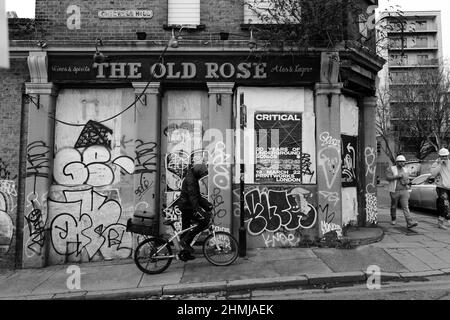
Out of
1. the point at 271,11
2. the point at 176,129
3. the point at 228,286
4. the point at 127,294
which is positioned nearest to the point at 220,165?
the point at 176,129

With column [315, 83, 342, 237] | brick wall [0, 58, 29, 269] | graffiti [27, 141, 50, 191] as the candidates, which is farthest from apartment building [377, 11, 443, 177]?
brick wall [0, 58, 29, 269]

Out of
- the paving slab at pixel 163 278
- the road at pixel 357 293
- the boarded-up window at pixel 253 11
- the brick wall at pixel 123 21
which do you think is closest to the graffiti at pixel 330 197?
the road at pixel 357 293

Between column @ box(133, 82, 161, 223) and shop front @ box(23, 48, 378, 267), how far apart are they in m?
0.02

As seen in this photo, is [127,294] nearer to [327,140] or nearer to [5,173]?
[5,173]

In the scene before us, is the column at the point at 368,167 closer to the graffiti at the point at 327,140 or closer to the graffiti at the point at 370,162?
the graffiti at the point at 370,162

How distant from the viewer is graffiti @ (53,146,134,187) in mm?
7938

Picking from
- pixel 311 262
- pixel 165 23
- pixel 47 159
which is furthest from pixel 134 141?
pixel 311 262

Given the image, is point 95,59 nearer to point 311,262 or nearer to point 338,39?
point 338,39

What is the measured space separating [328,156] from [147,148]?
3960mm

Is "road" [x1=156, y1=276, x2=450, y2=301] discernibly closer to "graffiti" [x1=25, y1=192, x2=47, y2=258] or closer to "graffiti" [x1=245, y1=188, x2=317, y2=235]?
"graffiti" [x1=245, y1=188, x2=317, y2=235]

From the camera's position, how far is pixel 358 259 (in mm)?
6836

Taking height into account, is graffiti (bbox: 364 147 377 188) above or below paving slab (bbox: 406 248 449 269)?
above

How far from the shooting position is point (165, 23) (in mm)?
8062

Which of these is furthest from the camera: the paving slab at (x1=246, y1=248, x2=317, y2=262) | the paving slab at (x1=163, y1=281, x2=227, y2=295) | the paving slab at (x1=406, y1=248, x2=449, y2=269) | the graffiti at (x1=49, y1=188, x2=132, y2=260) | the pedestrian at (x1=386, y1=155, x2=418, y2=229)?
the pedestrian at (x1=386, y1=155, x2=418, y2=229)
